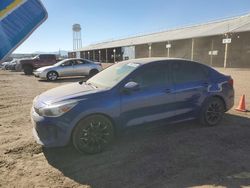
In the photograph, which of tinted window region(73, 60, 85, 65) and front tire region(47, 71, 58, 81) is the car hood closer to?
front tire region(47, 71, 58, 81)

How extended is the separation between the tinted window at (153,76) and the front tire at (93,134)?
1.09 meters

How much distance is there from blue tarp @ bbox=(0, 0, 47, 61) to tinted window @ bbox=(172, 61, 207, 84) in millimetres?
4774

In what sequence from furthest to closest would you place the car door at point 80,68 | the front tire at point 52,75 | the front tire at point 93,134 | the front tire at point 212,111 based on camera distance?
the car door at point 80,68 → the front tire at point 52,75 → the front tire at point 212,111 → the front tire at point 93,134

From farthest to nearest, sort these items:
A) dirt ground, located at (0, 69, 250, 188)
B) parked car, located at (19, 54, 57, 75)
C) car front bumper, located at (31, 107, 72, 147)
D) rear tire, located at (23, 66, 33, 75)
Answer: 1. rear tire, located at (23, 66, 33, 75)
2. parked car, located at (19, 54, 57, 75)
3. car front bumper, located at (31, 107, 72, 147)
4. dirt ground, located at (0, 69, 250, 188)

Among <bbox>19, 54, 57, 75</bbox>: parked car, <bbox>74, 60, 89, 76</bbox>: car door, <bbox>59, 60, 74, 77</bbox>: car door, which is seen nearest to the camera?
<bbox>59, 60, 74, 77</bbox>: car door

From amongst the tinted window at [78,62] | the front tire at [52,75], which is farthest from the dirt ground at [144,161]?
the tinted window at [78,62]

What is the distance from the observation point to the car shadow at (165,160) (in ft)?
12.7

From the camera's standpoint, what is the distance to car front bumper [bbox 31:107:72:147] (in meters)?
4.44

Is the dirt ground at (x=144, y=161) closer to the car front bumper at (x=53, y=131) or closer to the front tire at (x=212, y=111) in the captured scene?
the front tire at (x=212, y=111)

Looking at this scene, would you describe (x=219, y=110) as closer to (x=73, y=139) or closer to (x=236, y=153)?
(x=236, y=153)

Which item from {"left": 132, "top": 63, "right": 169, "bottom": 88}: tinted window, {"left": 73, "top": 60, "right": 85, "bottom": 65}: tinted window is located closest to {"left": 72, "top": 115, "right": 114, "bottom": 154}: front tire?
{"left": 132, "top": 63, "right": 169, "bottom": 88}: tinted window

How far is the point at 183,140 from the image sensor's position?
534 cm

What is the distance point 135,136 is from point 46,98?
196cm

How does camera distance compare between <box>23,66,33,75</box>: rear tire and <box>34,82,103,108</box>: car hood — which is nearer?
<box>34,82,103,108</box>: car hood
